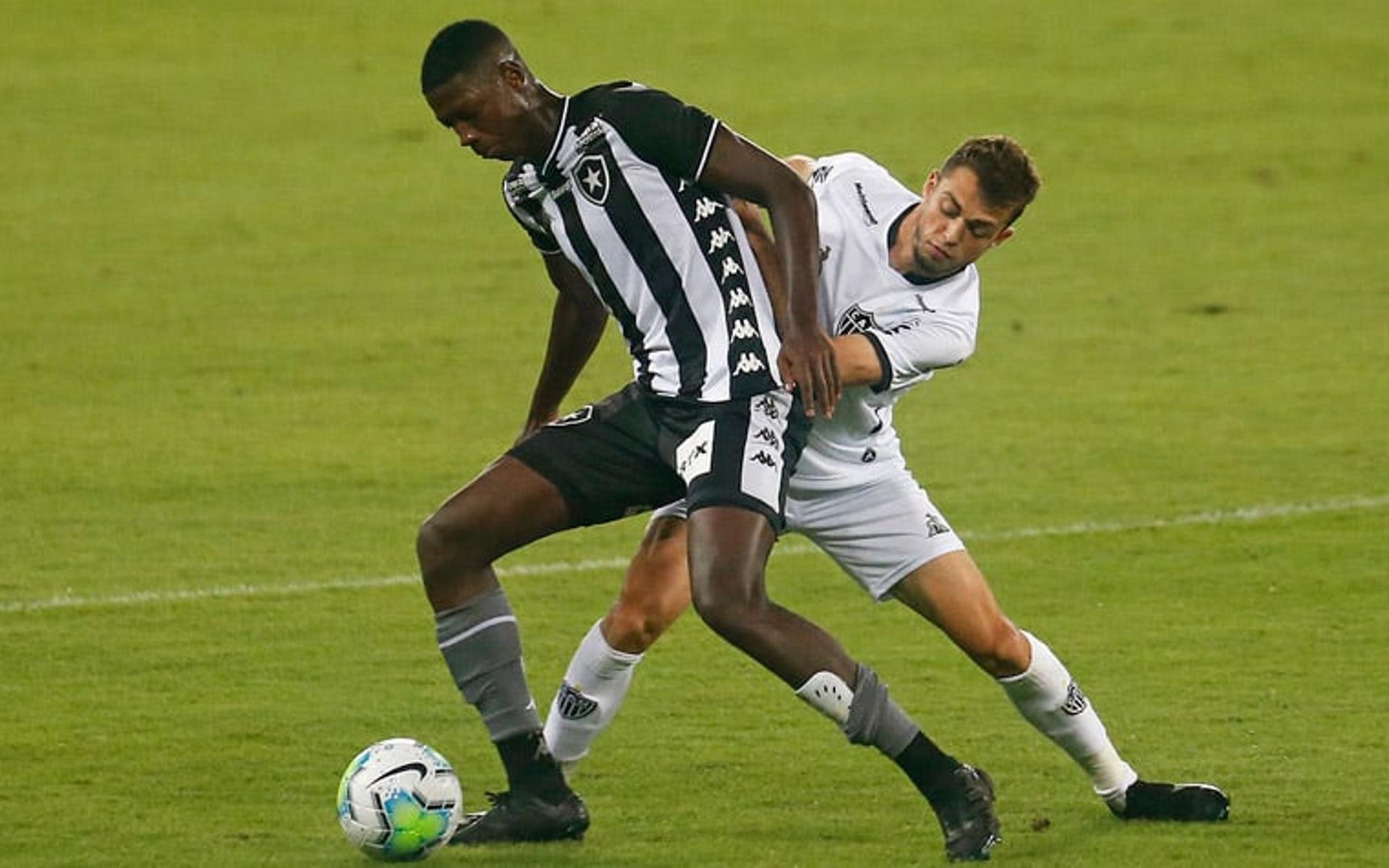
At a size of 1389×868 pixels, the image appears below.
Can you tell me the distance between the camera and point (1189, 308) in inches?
615

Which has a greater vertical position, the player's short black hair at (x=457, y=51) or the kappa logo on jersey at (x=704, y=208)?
the player's short black hair at (x=457, y=51)

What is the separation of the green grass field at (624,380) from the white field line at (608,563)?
0.04 meters

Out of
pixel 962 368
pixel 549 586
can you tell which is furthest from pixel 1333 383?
pixel 549 586

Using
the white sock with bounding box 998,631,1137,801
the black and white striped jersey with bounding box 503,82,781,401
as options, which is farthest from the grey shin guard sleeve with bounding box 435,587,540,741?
the white sock with bounding box 998,631,1137,801

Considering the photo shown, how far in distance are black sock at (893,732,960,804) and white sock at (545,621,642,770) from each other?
80cm

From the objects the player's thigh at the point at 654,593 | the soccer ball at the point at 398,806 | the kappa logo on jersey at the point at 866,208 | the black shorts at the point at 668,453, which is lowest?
the soccer ball at the point at 398,806

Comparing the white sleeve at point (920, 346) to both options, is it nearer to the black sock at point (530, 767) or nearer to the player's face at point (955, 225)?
the player's face at point (955, 225)

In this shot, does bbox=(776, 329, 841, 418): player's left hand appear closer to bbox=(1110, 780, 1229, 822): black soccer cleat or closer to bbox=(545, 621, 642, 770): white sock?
bbox=(545, 621, 642, 770): white sock

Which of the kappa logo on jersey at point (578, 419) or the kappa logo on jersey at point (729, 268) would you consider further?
the kappa logo on jersey at point (578, 419)

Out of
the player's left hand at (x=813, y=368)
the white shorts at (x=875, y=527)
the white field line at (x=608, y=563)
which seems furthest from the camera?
the white field line at (x=608, y=563)

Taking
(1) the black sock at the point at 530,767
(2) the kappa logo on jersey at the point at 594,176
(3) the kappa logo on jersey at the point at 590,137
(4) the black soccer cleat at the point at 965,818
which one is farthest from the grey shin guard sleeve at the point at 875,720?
(3) the kappa logo on jersey at the point at 590,137

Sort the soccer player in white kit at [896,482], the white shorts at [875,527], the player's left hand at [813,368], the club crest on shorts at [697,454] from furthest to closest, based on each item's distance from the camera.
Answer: the white shorts at [875,527]
the soccer player in white kit at [896,482]
the club crest on shorts at [697,454]
the player's left hand at [813,368]

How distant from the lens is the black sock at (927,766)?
22.1ft

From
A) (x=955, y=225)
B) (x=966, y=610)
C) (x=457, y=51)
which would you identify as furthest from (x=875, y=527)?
(x=457, y=51)
